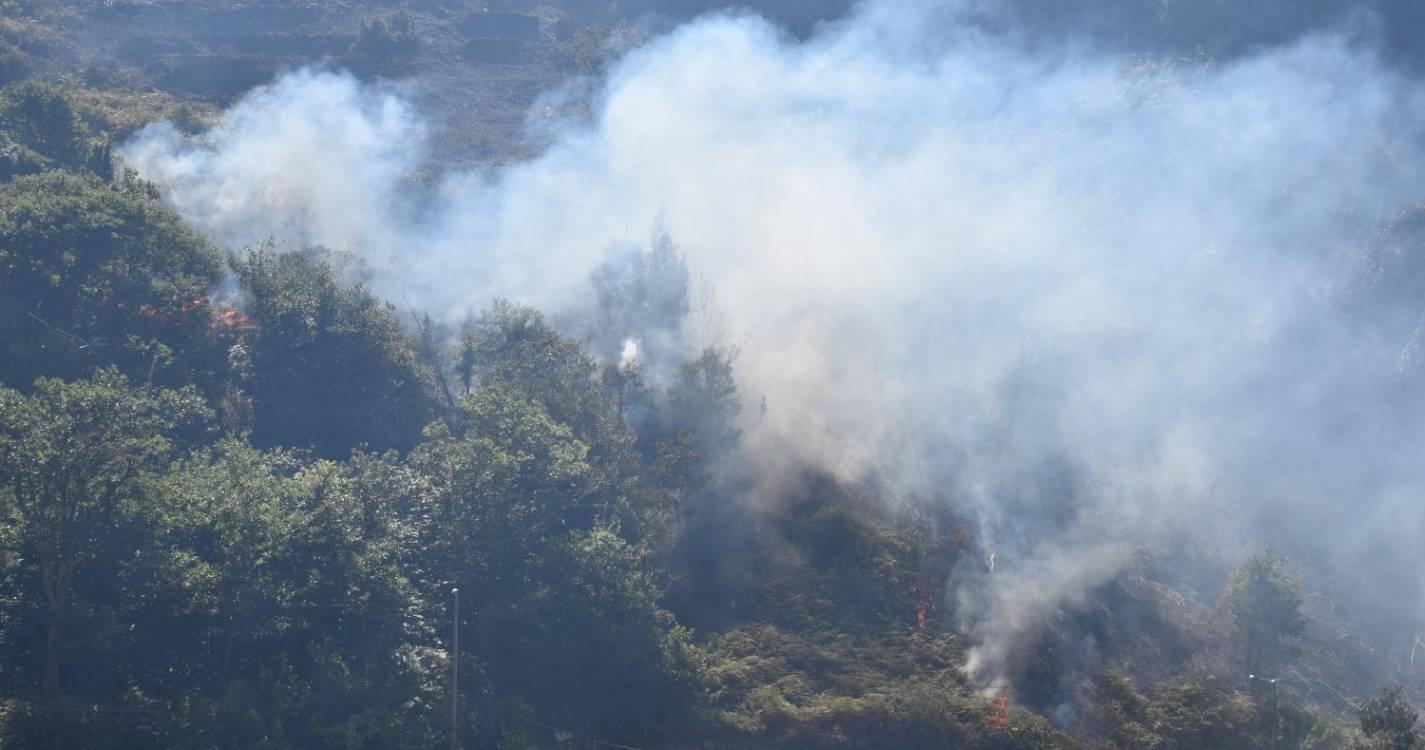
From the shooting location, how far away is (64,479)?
1671 inches

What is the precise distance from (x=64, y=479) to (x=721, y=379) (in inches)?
1192

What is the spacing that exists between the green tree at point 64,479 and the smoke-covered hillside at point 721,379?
0.56ft

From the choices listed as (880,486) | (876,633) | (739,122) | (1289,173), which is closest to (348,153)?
(739,122)

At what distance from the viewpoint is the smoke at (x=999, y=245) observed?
6131cm

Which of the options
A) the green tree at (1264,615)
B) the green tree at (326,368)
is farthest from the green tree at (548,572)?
the green tree at (1264,615)

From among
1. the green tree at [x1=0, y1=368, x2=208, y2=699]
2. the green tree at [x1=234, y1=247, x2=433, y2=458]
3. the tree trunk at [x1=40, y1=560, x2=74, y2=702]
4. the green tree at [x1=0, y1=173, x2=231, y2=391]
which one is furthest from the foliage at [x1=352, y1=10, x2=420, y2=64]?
the tree trunk at [x1=40, y1=560, x2=74, y2=702]

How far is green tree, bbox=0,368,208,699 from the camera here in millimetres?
41750

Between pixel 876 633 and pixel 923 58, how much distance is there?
54.7 metres

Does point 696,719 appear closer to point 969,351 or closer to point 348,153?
point 969,351

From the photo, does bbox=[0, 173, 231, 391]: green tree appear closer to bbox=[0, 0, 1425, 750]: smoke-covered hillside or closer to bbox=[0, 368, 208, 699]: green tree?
bbox=[0, 0, 1425, 750]: smoke-covered hillside

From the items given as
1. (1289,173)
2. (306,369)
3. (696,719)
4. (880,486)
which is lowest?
(696,719)

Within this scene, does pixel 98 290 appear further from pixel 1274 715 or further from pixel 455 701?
pixel 1274 715

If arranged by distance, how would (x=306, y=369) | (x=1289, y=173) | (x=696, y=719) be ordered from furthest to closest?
1. (x=1289, y=173)
2. (x=306, y=369)
3. (x=696, y=719)

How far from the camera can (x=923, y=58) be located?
9256cm
